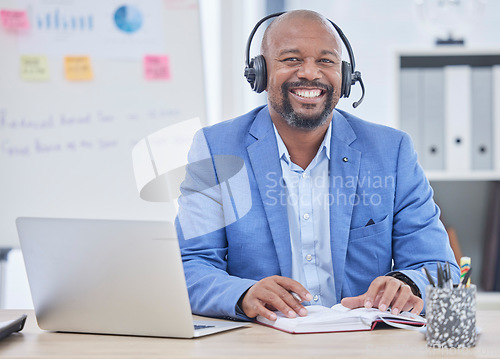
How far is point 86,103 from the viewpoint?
2.17 metres

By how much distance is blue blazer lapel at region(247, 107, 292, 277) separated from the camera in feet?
4.80

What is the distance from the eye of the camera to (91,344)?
0.96m

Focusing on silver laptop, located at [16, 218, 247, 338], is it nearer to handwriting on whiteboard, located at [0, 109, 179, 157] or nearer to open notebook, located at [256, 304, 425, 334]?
open notebook, located at [256, 304, 425, 334]

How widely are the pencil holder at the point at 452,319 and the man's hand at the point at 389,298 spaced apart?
0.19 m

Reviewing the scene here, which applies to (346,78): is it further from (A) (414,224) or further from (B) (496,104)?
(B) (496,104)

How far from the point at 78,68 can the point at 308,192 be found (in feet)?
3.43

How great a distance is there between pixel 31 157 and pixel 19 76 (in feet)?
0.92

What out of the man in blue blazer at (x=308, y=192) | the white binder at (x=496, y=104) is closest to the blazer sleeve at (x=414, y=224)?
the man in blue blazer at (x=308, y=192)

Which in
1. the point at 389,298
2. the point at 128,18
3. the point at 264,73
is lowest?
the point at 389,298

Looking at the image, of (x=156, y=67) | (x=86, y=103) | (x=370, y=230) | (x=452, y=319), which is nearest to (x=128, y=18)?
(x=156, y=67)

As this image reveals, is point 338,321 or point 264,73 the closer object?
point 338,321

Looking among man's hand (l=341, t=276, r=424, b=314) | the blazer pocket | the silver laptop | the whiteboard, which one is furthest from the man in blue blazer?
the whiteboard

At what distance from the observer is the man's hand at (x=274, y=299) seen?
1090 mm

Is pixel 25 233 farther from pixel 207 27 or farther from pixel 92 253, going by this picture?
pixel 207 27
